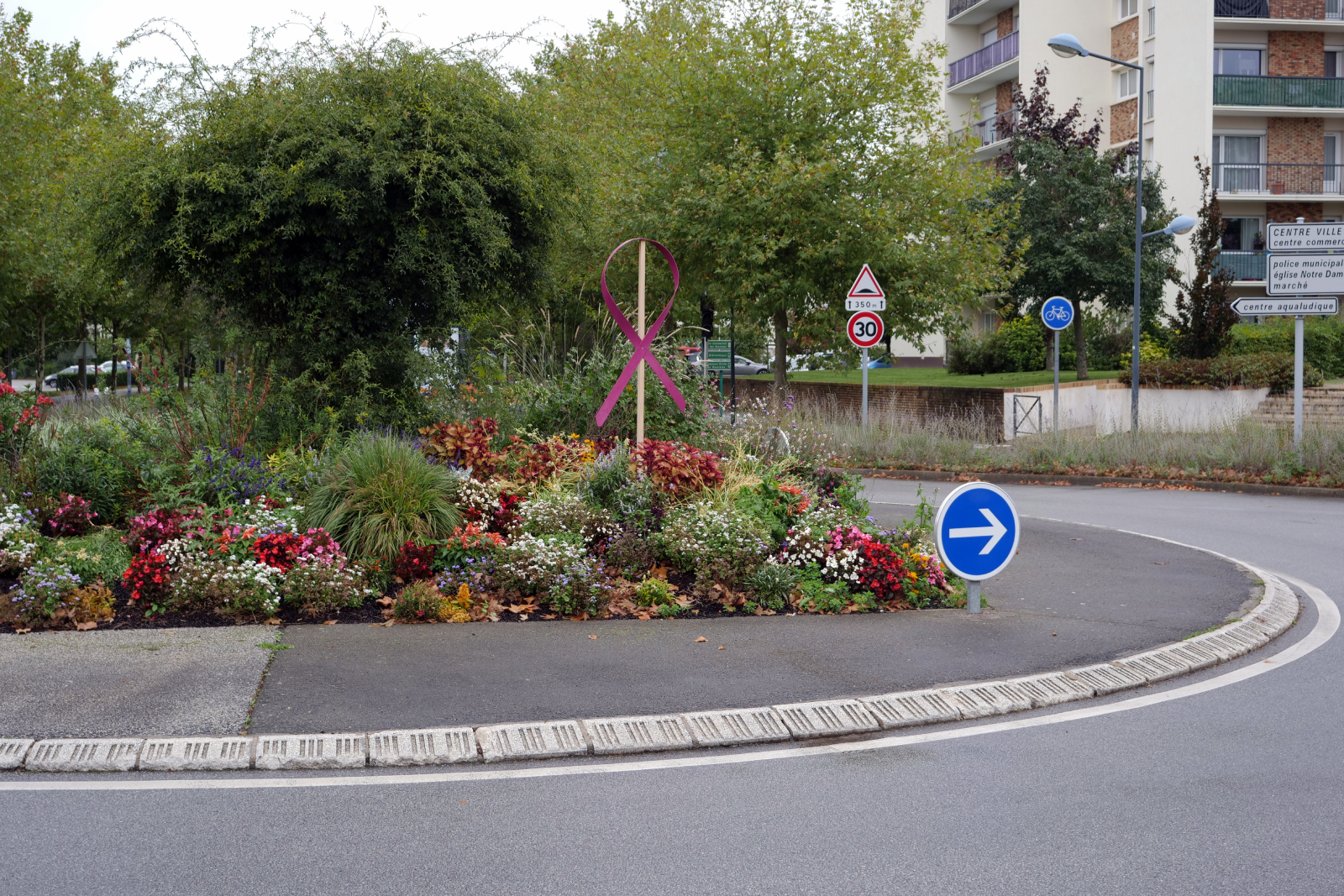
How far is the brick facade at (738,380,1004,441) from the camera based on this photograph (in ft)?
80.7

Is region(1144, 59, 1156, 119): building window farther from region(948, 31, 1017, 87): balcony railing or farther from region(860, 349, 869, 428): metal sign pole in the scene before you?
region(860, 349, 869, 428): metal sign pole

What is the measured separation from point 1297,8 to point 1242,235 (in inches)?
308

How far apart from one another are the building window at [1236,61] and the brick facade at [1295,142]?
6.94 feet

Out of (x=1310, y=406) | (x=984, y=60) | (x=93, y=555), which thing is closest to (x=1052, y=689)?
(x=93, y=555)

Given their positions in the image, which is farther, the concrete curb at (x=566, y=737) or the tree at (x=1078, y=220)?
the tree at (x=1078, y=220)

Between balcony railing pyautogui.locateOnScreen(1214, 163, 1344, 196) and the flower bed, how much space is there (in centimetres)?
3719

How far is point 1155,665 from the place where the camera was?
6590 millimetres

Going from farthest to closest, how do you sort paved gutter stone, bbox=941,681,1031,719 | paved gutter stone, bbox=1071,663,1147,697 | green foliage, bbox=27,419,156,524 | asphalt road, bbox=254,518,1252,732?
green foliage, bbox=27,419,156,524 < paved gutter stone, bbox=1071,663,1147,697 < paved gutter stone, bbox=941,681,1031,719 < asphalt road, bbox=254,518,1252,732

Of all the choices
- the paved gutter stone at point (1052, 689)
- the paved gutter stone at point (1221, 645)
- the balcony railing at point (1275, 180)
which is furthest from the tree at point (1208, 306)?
the paved gutter stone at point (1052, 689)

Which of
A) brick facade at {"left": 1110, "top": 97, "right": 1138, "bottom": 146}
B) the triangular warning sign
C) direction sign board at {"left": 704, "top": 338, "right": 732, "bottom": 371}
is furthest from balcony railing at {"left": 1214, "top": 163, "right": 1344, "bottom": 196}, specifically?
the triangular warning sign

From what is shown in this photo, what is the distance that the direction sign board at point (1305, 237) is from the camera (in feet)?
55.8

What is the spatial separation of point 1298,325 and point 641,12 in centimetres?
1944

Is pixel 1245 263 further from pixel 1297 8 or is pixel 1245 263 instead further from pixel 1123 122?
pixel 1297 8

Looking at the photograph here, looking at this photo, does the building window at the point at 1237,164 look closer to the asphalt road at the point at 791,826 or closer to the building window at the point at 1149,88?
the building window at the point at 1149,88
